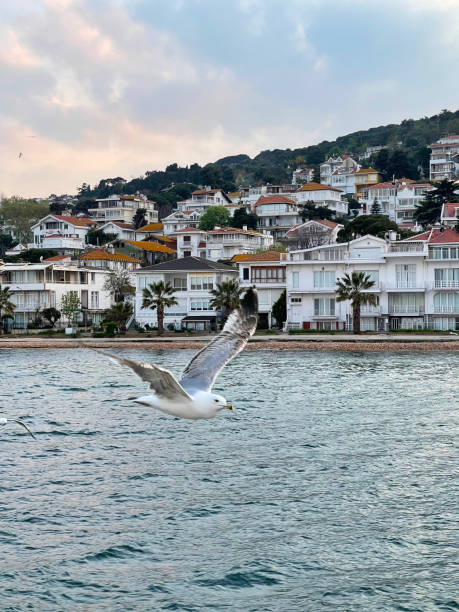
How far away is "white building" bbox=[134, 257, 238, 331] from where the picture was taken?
2721 inches

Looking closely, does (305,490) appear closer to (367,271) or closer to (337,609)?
(337,609)

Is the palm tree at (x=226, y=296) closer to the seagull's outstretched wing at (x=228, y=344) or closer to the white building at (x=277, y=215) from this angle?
the seagull's outstretched wing at (x=228, y=344)

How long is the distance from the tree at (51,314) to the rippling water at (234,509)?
3960cm

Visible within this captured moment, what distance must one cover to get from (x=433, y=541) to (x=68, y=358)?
141 ft

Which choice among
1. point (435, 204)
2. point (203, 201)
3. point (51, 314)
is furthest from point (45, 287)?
point (203, 201)

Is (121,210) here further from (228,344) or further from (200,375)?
(200,375)

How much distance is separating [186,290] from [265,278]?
22.4 ft

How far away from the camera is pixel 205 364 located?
12.9 metres

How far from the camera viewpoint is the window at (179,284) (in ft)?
235

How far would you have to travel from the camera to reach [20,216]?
434ft

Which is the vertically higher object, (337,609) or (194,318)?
(194,318)

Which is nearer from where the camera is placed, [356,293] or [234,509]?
[234,509]

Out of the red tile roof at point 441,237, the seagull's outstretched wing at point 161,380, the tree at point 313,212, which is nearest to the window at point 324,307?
the red tile roof at point 441,237

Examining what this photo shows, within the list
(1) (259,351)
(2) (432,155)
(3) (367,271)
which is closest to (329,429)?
(1) (259,351)
